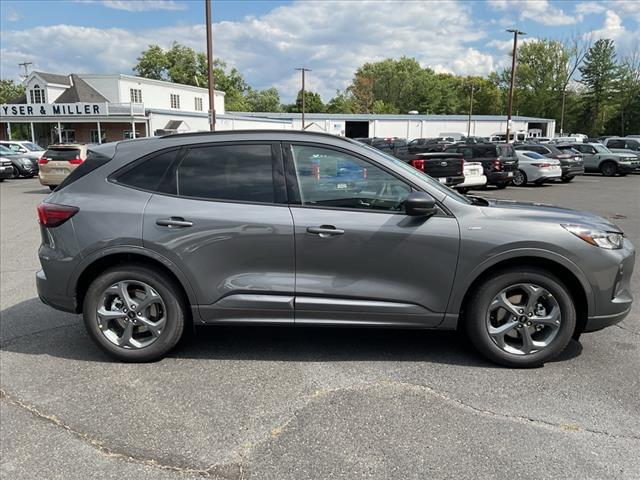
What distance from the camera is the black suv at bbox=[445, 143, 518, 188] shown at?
1911cm

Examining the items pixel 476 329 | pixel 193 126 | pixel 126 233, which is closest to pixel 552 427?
pixel 476 329

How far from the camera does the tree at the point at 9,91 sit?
80.6 metres

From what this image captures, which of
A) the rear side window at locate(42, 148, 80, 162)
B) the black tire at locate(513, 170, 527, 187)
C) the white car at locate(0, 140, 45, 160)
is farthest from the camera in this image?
the white car at locate(0, 140, 45, 160)

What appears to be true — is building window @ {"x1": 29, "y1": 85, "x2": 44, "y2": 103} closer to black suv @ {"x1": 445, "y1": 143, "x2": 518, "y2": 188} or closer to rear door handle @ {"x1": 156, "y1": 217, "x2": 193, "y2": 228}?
black suv @ {"x1": 445, "y1": 143, "x2": 518, "y2": 188}

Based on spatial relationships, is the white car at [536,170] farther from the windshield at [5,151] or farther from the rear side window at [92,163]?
the windshield at [5,151]

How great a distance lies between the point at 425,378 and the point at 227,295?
157cm

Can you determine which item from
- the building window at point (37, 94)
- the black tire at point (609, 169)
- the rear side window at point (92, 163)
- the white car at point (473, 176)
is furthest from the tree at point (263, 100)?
the rear side window at point (92, 163)

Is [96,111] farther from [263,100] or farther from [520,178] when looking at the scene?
[263,100]

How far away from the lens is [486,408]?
3275 millimetres

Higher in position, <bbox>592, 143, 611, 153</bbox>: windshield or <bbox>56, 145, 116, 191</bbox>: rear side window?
<bbox>56, 145, 116, 191</bbox>: rear side window

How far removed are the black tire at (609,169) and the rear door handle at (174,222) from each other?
92.7ft

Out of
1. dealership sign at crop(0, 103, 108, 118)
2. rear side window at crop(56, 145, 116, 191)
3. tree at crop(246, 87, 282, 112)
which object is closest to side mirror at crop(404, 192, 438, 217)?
rear side window at crop(56, 145, 116, 191)

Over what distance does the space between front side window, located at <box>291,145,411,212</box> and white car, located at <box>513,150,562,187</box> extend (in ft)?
59.9

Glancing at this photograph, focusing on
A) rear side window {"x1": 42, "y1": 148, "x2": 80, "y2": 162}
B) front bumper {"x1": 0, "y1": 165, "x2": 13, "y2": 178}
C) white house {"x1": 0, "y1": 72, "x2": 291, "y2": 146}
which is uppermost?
white house {"x1": 0, "y1": 72, "x2": 291, "y2": 146}
